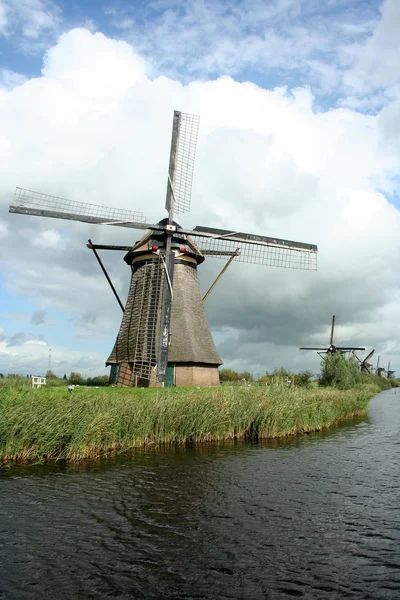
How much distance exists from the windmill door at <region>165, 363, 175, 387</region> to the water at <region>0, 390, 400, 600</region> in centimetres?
943

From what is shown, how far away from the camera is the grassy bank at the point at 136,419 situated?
11.1 m

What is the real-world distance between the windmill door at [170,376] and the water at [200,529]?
9432mm

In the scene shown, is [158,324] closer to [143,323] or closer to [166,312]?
[143,323]

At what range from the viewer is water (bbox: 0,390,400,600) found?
5391 mm

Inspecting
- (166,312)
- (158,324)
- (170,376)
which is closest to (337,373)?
(170,376)

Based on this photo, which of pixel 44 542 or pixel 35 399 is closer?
pixel 44 542

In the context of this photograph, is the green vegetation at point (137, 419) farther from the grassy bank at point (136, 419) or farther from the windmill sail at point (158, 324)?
the windmill sail at point (158, 324)

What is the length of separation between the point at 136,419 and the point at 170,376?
8.68 meters

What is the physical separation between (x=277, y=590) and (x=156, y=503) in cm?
351

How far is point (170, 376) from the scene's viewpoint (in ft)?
71.2

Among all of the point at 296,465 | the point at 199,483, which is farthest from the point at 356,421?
the point at 199,483

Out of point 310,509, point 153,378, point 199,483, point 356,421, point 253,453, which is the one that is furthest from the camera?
point 356,421

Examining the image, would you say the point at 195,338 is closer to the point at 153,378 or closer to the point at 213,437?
the point at 153,378

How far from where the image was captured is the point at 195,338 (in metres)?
22.3
